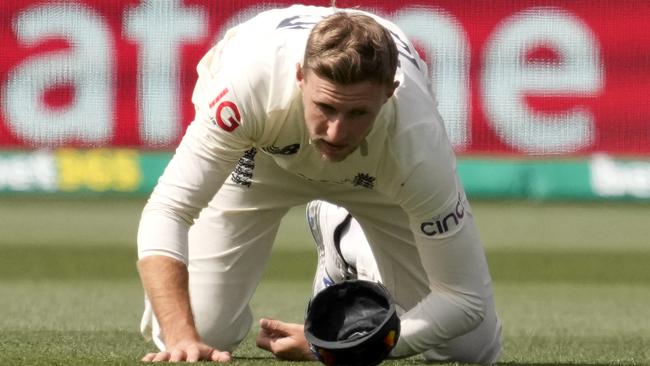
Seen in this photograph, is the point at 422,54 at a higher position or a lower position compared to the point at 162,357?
lower

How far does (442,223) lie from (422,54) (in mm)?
7925

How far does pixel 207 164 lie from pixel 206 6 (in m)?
8.17

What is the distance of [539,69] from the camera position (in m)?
12.4

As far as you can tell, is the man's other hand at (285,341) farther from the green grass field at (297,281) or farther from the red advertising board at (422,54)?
the red advertising board at (422,54)

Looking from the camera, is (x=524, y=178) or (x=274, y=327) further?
(x=524, y=178)

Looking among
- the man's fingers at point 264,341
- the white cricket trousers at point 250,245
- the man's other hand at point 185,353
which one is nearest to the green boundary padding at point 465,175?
the white cricket trousers at point 250,245

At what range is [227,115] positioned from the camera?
439 cm

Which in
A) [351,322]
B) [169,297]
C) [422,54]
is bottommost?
[422,54]

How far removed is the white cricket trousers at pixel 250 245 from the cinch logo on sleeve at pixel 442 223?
2.35ft

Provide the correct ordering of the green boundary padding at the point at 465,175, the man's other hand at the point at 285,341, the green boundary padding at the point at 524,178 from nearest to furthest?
the man's other hand at the point at 285,341
the green boundary padding at the point at 465,175
the green boundary padding at the point at 524,178

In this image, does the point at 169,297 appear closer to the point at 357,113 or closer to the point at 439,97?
the point at 357,113

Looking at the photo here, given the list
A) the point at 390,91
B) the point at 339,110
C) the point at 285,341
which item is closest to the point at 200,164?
the point at 339,110

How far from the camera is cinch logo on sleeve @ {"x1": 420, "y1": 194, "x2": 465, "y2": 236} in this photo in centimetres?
454

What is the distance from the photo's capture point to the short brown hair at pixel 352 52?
4.11 meters
